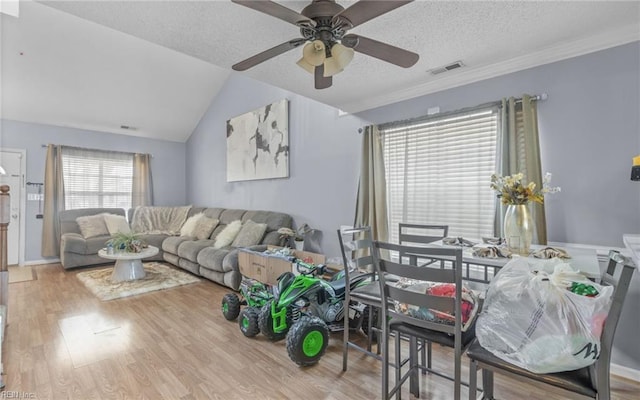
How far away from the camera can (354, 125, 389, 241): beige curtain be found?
3.35 metres

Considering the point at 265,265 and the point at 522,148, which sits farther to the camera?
the point at 265,265

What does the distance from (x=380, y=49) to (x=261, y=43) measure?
90 cm

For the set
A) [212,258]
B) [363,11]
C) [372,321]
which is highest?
[363,11]

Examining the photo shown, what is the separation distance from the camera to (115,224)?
5672mm

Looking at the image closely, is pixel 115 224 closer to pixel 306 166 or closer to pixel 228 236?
pixel 228 236

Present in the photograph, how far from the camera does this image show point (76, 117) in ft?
18.4

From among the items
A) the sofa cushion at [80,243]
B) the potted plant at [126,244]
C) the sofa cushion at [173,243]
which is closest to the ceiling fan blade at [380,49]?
the potted plant at [126,244]

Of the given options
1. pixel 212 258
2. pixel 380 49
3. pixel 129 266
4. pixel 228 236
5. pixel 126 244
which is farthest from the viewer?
pixel 228 236

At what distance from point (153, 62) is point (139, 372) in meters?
4.77

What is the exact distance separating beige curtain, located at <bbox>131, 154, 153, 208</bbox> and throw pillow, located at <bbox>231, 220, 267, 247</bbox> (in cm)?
327

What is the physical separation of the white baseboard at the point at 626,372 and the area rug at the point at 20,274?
666 cm

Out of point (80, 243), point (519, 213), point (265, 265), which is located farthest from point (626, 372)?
point (80, 243)

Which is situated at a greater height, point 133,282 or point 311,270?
point 311,270

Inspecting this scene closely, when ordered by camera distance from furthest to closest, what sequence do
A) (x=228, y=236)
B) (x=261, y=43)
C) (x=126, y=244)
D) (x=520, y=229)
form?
1. (x=228, y=236)
2. (x=126, y=244)
3. (x=261, y=43)
4. (x=520, y=229)
